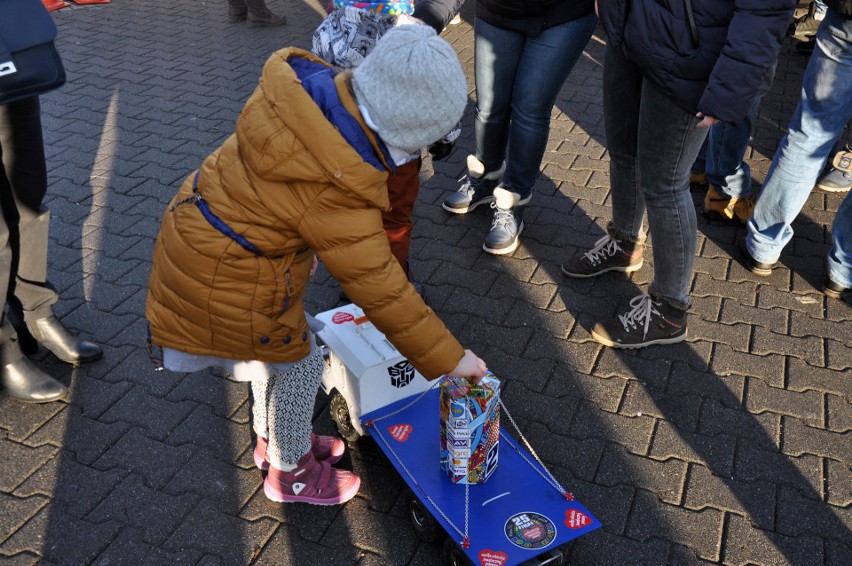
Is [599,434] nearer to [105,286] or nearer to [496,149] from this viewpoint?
[496,149]

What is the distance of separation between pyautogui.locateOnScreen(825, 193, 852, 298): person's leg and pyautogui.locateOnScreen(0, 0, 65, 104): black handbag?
3.37 m

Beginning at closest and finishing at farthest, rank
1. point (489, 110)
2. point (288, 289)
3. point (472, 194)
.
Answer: point (288, 289)
point (489, 110)
point (472, 194)

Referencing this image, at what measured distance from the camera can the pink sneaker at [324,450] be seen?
2812 millimetres

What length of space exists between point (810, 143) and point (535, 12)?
1.40m

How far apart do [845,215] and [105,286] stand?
11.5 feet

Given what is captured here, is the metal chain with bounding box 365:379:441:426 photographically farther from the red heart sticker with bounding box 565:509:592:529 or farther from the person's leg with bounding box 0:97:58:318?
the person's leg with bounding box 0:97:58:318

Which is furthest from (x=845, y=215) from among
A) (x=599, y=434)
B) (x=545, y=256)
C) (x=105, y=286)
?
(x=105, y=286)

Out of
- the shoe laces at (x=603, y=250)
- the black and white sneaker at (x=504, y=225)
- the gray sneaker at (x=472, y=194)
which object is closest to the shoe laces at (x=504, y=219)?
the black and white sneaker at (x=504, y=225)

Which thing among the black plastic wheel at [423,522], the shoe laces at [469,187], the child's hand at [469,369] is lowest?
the shoe laces at [469,187]

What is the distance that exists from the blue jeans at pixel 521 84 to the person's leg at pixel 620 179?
13.3 inches

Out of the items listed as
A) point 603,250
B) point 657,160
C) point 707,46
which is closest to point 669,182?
point 657,160

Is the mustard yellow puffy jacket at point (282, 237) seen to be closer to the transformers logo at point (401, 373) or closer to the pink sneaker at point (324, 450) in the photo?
the transformers logo at point (401, 373)

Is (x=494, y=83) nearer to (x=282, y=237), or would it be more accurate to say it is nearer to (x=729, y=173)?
(x=729, y=173)

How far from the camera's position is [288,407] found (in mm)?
2535
